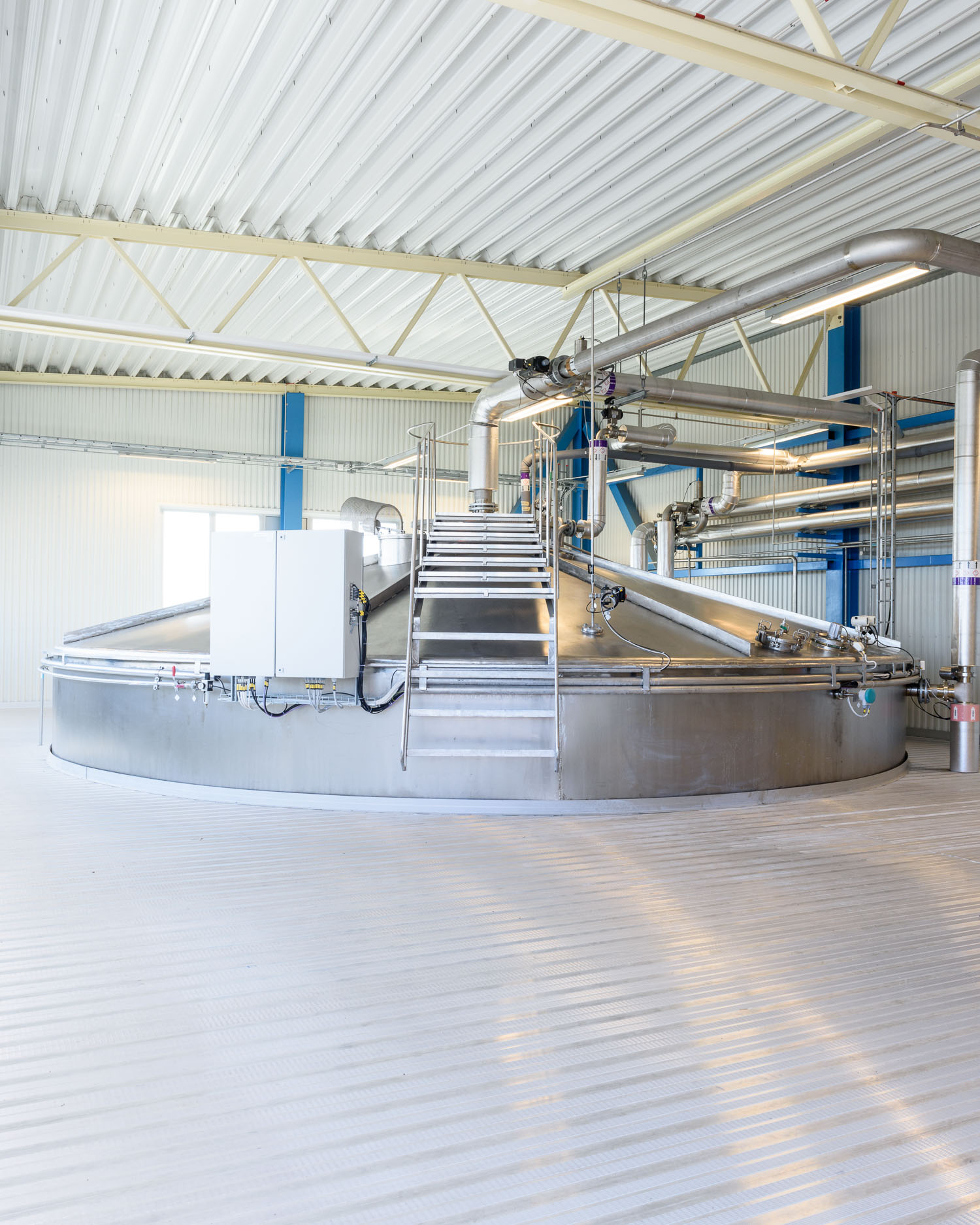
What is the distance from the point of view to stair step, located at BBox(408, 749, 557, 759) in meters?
6.94

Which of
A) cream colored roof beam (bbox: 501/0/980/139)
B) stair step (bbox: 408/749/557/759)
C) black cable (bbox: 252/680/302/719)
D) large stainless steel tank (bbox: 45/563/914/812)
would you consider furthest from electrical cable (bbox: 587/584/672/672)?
cream colored roof beam (bbox: 501/0/980/139)

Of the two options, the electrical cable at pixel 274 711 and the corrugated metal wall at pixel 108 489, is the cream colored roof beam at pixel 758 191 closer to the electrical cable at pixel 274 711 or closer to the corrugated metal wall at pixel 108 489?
the electrical cable at pixel 274 711

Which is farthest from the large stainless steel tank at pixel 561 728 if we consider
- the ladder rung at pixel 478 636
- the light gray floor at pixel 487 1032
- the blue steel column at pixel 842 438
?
the blue steel column at pixel 842 438

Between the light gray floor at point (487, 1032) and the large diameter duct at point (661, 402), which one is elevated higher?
the large diameter duct at point (661, 402)

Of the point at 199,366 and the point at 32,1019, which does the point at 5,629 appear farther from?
the point at 32,1019

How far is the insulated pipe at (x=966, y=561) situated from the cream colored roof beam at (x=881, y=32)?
4.68 m

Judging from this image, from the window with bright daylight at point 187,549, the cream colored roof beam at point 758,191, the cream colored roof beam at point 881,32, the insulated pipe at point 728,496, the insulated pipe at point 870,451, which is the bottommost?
the window with bright daylight at point 187,549

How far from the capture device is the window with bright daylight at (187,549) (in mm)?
16922

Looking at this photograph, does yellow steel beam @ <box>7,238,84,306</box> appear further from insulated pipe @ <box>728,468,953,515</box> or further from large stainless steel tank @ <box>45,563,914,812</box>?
insulated pipe @ <box>728,468,953,515</box>

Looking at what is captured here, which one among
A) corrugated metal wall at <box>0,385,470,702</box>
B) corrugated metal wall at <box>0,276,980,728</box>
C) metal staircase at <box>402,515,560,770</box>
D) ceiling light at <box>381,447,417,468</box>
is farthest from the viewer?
ceiling light at <box>381,447,417,468</box>

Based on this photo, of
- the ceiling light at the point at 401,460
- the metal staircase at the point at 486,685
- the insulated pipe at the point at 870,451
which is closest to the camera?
the metal staircase at the point at 486,685

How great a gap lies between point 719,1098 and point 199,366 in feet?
51.2

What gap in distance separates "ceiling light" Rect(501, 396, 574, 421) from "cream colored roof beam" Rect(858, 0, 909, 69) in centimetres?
535

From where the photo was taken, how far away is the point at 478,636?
291 inches
